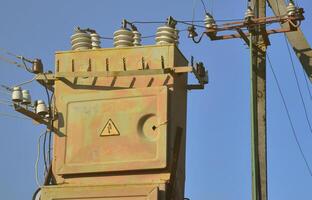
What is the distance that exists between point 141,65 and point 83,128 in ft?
3.71

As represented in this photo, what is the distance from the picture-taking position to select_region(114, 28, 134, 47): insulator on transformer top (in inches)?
400

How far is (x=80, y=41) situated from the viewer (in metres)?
10.4

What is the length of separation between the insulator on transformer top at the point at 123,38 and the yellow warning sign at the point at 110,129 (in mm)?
1202

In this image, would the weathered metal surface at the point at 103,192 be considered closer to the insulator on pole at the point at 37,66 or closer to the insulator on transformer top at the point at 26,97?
the insulator on transformer top at the point at 26,97

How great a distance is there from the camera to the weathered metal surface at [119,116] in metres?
9.29

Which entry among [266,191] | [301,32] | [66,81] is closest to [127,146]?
[66,81]

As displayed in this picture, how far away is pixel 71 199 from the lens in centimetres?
918

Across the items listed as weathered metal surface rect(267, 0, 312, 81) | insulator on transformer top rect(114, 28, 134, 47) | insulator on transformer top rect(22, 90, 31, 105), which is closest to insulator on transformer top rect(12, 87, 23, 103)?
insulator on transformer top rect(22, 90, 31, 105)

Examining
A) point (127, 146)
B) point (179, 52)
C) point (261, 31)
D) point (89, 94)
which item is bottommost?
point (127, 146)

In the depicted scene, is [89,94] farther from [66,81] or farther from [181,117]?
[181,117]

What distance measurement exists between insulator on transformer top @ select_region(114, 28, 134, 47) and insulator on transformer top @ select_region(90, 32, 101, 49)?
36 cm

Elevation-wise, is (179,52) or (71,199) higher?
(179,52)

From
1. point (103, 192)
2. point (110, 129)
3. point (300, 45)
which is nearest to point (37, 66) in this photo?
point (110, 129)

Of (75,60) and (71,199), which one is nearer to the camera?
(71,199)
